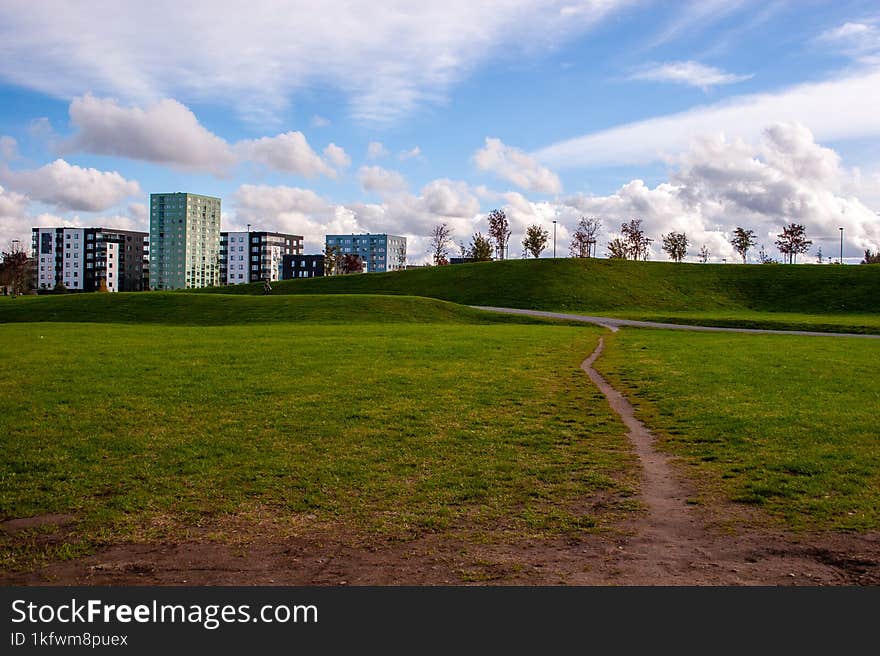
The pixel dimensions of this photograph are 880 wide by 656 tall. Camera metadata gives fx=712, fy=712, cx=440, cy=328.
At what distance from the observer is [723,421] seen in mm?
14539

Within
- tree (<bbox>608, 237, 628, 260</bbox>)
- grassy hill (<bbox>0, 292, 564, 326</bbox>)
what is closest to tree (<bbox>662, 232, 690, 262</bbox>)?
tree (<bbox>608, 237, 628, 260</bbox>)

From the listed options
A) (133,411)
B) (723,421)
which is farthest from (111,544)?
(723,421)

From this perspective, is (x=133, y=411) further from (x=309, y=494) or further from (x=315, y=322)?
(x=315, y=322)

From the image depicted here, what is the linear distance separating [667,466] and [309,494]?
18.7 feet

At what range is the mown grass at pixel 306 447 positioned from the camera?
349 inches

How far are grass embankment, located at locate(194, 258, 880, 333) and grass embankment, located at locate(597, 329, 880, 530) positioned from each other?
1684 inches

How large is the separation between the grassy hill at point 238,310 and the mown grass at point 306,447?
28768 mm

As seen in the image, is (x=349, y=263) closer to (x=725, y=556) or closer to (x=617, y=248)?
(x=617, y=248)

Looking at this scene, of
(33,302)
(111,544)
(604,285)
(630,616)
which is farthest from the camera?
(604,285)

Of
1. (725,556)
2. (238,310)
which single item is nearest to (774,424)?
(725,556)

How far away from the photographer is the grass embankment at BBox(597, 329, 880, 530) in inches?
376

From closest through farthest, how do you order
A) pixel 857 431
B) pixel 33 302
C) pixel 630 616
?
pixel 630 616
pixel 857 431
pixel 33 302

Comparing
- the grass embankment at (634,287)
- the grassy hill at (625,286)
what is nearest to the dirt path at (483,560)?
the grass embankment at (634,287)

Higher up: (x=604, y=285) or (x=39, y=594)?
(x=604, y=285)
